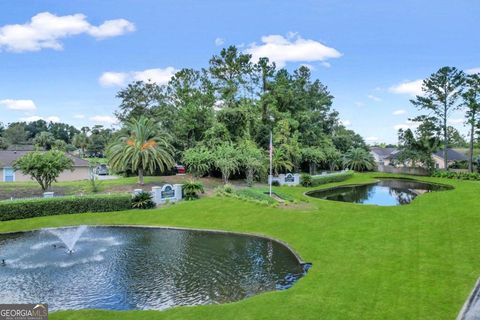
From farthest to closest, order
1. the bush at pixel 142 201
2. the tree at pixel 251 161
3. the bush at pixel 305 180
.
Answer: the bush at pixel 305 180
the tree at pixel 251 161
the bush at pixel 142 201

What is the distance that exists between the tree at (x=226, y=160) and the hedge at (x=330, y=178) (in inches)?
444

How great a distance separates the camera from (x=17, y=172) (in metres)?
39.5

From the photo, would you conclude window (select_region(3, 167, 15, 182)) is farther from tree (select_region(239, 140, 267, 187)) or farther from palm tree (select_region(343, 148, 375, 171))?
palm tree (select_region(343, 148, 375, 171))

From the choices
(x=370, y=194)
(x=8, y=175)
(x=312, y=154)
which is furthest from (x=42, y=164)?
(x=312, y=154)

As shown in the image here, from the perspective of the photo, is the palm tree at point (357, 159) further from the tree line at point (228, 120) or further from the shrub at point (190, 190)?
the shrub at point (190, 190)

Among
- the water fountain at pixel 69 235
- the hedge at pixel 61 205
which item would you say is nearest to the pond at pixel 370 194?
the hedge at pixel 61 205

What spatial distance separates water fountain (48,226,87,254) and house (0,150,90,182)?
68.5ft

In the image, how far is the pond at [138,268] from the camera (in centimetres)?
1180

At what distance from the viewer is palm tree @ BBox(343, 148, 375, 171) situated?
2478 inches

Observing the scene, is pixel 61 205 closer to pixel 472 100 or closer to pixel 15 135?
pixel 472 100

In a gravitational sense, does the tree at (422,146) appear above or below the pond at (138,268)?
above

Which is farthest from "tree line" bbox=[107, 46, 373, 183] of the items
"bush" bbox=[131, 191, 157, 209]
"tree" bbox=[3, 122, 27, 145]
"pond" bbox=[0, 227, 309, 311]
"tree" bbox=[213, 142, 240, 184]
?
"tree" bbox=[3, 122, 27, 145]

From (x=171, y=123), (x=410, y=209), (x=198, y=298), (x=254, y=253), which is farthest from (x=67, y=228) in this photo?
(x=171, y=123)

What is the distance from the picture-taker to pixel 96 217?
23.7 meters
